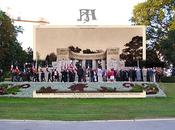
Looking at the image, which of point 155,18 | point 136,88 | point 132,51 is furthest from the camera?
point 155,18

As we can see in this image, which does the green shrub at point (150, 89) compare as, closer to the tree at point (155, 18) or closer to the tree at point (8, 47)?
the tree at point (155, 18)

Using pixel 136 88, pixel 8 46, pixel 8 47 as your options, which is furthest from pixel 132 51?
pixel 136 88

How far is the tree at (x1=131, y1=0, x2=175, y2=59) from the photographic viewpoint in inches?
2997

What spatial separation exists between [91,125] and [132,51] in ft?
162

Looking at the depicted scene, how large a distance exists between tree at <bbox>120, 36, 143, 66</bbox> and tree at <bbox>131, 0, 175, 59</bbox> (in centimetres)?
Result: 566

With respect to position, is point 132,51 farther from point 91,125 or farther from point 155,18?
point 91,125

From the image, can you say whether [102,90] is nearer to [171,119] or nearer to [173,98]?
[173,98]

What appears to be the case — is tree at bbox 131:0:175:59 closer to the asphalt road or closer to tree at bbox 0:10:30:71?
tree at bbox 0:10:30:71

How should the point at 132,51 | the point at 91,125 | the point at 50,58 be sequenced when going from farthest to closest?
the point at 132,51 < the point at 50,58 < the point at 91,125

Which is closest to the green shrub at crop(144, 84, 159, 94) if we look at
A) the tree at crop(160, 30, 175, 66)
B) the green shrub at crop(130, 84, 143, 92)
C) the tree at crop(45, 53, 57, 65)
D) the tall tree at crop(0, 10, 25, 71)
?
the green shrub at crop(130, 84, 143, 92)

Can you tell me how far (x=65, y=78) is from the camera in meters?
47.8

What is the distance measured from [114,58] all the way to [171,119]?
4583 cm

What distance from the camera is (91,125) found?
69.4 ft

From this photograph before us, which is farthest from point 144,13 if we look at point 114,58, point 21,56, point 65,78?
point 65,78
